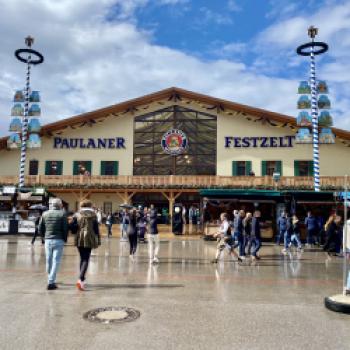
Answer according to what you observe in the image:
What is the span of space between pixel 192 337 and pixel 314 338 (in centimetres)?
153

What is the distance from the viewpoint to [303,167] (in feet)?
102


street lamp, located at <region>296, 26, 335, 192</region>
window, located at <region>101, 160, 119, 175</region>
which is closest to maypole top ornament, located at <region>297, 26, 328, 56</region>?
street lamp, located at <region>296, 26, 335, 192</region>

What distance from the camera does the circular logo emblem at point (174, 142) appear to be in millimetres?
32344

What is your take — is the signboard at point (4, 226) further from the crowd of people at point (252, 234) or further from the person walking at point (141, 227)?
the crowd of people at point (252, 234)

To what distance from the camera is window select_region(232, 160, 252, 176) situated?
31453 mm

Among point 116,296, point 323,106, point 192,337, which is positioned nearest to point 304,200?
point 323,106

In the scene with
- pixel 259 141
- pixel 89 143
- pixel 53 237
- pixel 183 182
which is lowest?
pixel 53 237

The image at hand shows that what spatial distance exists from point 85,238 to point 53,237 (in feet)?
2.09

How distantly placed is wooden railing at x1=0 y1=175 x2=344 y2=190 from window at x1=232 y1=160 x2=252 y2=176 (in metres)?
3.17

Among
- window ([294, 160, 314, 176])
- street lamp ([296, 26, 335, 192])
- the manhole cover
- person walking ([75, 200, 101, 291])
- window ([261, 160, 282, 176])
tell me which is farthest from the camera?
window ([261, 160, 282, 176])

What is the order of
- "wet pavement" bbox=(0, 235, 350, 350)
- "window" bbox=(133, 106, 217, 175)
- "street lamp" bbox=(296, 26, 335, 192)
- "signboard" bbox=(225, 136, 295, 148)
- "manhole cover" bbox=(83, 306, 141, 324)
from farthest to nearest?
"window" bbox=(133, 106, 217, 175), "signboard" bbox=(225, 136, 295, 148), "street lamp" bbox=(296, 26, 335, 192), "manhole cover" bbox=(83, 306, 141, 324), "wet pavement" bbox=(0, 235, 350, 350)

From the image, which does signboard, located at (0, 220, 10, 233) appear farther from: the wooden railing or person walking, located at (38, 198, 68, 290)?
person walking, located at (38, 198, 68, 290)

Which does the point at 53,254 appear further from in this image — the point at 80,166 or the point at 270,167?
the point at 80,166

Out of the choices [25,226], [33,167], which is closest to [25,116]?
[33,167]
